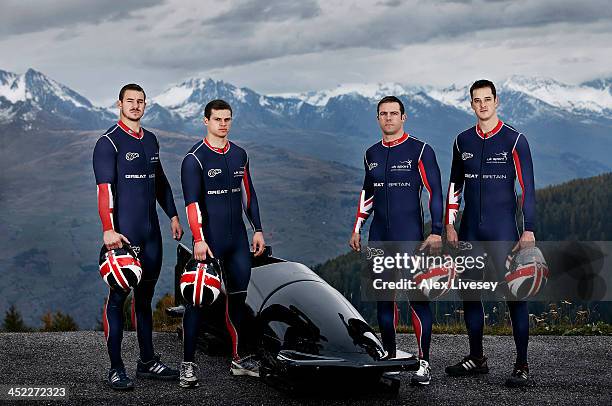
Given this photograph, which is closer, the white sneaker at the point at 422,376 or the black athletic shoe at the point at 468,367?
the white sneaker at the point at 422,376

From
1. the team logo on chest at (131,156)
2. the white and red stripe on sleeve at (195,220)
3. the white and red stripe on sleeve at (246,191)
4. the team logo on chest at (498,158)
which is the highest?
the team logo on chest at (131,156)

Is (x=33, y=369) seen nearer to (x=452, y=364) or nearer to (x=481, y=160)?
(x=452, y=364)

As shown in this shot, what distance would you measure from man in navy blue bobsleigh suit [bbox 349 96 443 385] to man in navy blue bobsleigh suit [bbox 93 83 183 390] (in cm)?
215

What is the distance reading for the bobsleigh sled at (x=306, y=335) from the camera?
6363 millimetres

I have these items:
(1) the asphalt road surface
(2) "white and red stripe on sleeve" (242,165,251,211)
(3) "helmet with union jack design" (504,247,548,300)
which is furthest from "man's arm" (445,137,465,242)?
Answer: (2) "white and red stripe on sleeve" (242,165,251,211)

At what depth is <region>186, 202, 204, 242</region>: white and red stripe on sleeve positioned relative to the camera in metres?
6.93

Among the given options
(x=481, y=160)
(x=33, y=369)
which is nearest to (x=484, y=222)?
(x=481, y=160)

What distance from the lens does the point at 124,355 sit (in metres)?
8.84

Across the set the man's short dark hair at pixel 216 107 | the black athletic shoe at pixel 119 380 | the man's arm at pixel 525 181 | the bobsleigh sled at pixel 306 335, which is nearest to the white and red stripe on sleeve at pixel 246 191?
the man's short dark hair at pixel 216 107

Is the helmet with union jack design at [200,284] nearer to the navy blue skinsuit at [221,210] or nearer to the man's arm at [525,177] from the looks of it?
the navy blue skinsuit at [221,210]

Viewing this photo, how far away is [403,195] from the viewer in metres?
7.33

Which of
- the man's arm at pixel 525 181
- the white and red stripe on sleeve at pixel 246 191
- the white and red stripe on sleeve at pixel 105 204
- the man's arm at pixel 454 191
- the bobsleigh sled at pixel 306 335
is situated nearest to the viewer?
the bobsleigh sled at pixel 306 335

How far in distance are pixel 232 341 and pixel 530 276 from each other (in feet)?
9.77

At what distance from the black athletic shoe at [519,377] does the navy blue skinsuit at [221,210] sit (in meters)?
2.63
